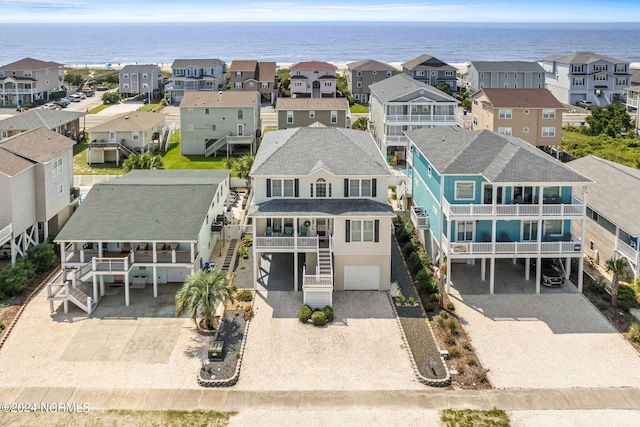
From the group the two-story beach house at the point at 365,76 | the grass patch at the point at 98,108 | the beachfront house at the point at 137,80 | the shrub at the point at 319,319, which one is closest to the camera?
the shrub at the point at 319,319

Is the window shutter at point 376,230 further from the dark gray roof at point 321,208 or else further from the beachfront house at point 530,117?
the beachfront house at point 530,117

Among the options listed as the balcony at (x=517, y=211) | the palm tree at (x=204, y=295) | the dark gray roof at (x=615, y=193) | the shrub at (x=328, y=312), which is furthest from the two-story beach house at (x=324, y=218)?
the dark gray roof at (x=615, y=193)

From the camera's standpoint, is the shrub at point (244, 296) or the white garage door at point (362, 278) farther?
the white garage door at point (362, 278)

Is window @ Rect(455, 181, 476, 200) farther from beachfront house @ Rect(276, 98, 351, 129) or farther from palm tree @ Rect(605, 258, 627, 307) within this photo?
beachfront house @ Rect(276, 98, 351, 129)

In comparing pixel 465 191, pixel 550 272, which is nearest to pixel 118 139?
pixel 465 191

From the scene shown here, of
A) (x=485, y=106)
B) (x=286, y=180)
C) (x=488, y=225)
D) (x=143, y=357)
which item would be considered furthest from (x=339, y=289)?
(x=485, y=106)

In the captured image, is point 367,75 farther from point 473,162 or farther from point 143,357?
point 143,357

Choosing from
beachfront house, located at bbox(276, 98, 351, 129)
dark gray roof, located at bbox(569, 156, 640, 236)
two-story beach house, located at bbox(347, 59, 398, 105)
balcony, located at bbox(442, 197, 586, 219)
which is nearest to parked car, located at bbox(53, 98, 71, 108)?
two-story beach house, located at bbox(347, 59, 398, 105)
